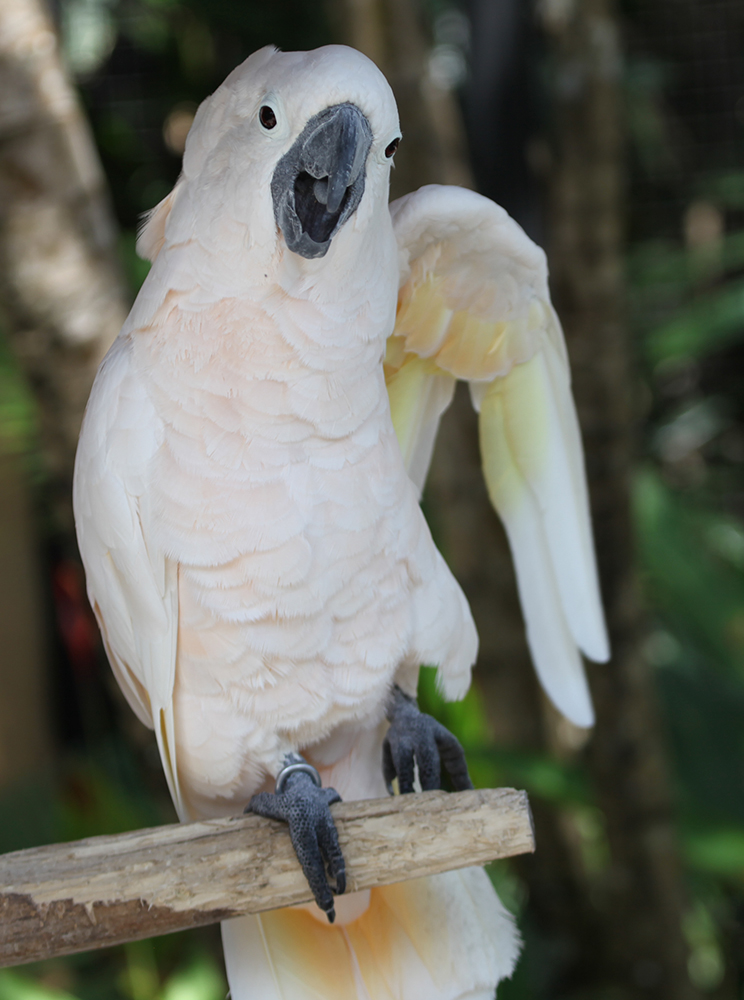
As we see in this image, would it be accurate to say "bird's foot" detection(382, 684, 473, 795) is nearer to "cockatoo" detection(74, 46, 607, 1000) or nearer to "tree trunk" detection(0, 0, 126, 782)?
"cockatoo" detection(74, 46, 607, 1000)

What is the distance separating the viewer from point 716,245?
274 cm

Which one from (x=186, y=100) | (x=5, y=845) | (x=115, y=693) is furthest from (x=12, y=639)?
(x=186, y=100)

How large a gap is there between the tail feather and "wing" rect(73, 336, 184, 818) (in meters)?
0.21

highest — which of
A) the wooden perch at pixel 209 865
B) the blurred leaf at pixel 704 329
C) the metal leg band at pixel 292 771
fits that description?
the blurred leaf at pixel 704 329

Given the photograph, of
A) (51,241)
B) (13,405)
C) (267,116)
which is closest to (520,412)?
(267,116)

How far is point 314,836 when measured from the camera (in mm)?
789

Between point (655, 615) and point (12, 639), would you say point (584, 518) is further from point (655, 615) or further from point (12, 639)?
point (12, 639)

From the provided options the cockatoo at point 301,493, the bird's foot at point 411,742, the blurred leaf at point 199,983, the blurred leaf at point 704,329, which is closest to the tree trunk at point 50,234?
the cockatoo at point 301,493

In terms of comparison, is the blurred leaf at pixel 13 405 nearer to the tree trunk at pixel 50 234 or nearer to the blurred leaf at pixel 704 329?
the tree trunk at pixel 50 234

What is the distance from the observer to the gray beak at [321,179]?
68 centimetres

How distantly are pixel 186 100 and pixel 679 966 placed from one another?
2734 mm

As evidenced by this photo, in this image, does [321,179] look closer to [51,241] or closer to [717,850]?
[51,241]

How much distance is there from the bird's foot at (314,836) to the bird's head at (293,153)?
47 centimetres

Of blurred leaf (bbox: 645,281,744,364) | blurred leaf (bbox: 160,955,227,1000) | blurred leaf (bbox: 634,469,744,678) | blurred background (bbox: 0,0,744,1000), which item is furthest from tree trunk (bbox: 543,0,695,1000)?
blurred leaf (bbox: 160,955,227,1000)
